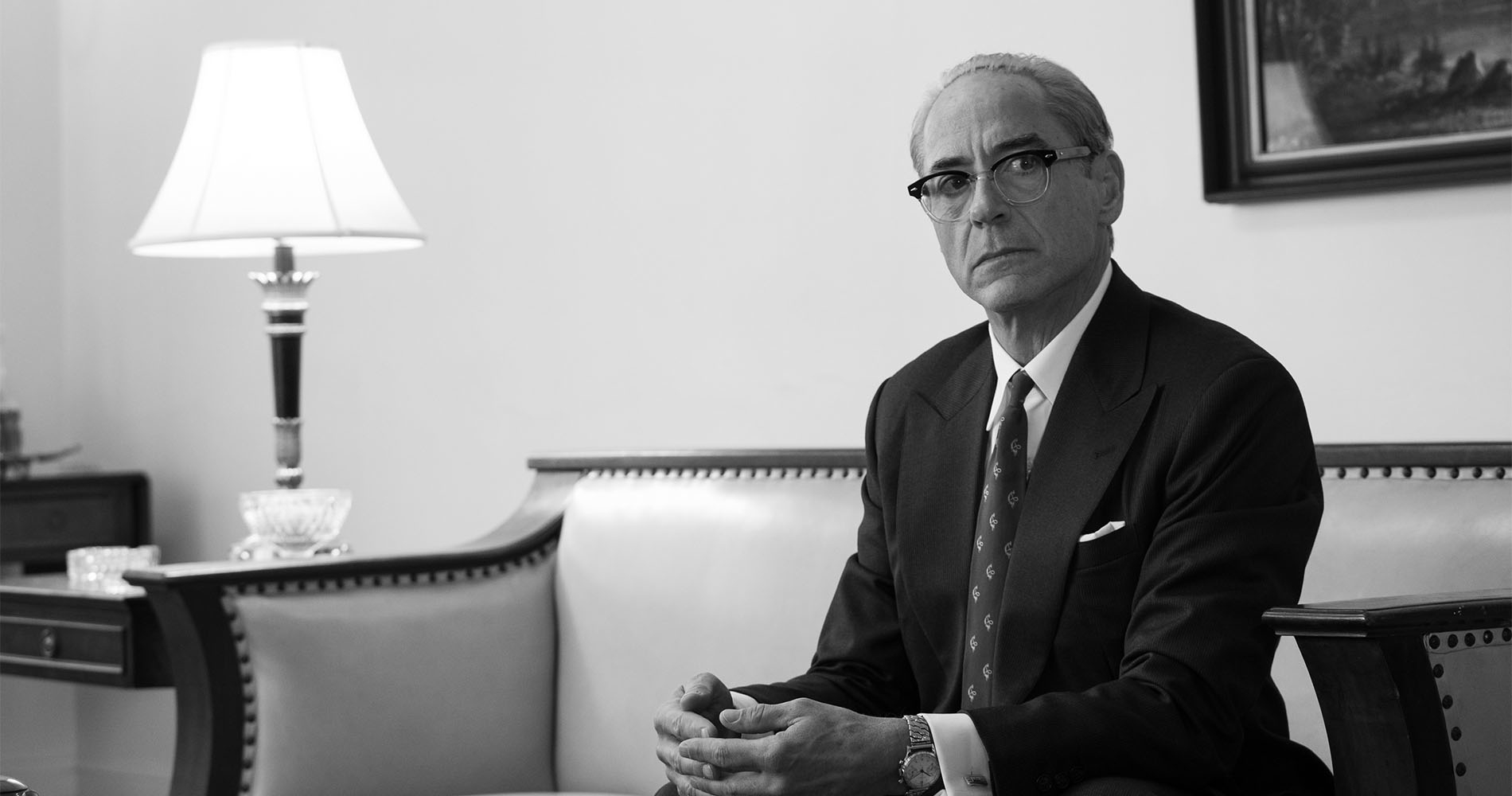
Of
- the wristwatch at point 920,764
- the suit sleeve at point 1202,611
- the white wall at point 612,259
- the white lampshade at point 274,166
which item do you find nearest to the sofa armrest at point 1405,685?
the suit sleeve at point 1202,611

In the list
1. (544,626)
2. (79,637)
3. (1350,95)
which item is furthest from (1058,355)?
(79,637)

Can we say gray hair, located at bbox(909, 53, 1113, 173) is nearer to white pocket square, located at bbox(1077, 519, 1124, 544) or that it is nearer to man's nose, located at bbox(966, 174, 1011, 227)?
man's nose, located at bbox(966, 174, 1011, 227)

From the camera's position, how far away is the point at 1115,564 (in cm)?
165

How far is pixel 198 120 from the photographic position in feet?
9.70

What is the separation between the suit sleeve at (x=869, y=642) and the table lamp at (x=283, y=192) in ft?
4.09

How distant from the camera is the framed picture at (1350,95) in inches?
91.4

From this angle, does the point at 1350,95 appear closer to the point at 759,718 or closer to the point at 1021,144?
the point at 1021,144

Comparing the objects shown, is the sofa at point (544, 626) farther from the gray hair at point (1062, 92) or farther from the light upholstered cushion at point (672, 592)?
the gray hair at point (1062, 92)

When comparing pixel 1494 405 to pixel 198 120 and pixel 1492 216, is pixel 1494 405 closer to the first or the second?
Answer: pixel 1492 216

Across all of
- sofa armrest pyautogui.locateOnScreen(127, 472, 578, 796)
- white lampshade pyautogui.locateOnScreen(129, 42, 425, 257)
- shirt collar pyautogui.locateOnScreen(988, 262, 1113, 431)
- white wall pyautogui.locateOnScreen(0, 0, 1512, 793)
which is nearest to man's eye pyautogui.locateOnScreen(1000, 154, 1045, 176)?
shirt collar pyautogui.locateOnScreen(988, 262, 1113, 431)

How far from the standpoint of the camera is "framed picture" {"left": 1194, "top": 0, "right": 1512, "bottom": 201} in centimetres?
232

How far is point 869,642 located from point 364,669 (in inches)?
35.8

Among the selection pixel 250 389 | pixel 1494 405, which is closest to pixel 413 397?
pixel 250 389

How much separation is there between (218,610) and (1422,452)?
5.12 ft
